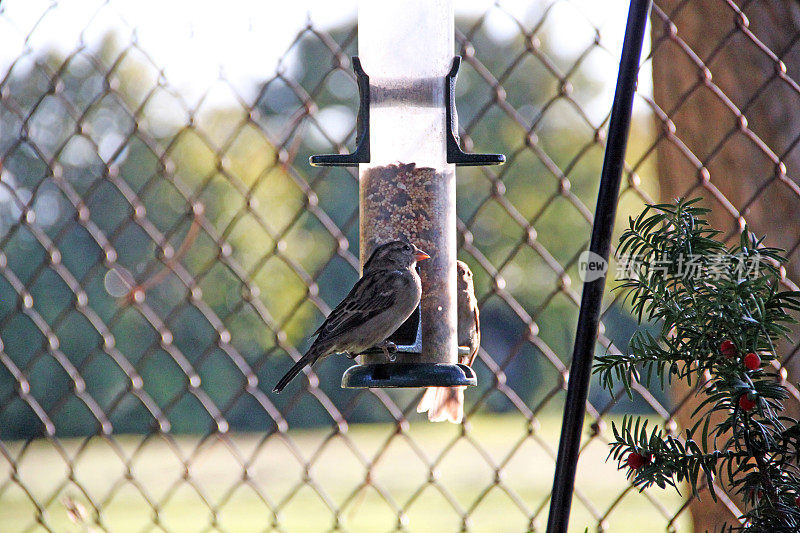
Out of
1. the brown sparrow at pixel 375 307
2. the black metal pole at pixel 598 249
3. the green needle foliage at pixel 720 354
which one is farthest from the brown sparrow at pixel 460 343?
the black metal pole at pixel 598 249

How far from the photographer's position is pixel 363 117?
4.65 feet

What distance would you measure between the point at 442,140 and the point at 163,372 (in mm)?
8800

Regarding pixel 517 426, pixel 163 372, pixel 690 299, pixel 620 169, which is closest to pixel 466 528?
pixel 690 299

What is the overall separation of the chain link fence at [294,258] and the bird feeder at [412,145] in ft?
0.97

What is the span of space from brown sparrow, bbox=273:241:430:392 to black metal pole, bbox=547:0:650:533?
1.94ft

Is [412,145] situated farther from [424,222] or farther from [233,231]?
[233,231]

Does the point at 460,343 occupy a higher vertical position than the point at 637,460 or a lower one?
higher

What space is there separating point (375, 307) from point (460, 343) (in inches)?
12.9

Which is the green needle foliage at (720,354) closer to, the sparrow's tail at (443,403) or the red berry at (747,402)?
the red berry at (747,402)

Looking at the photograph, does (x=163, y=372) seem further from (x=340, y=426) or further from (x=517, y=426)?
(x=340, y=426)

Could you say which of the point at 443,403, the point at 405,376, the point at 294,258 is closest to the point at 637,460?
the point at 405,376

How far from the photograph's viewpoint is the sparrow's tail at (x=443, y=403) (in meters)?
1.68

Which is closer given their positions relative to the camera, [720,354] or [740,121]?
[720,354]

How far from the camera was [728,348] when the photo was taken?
0.85 meters
